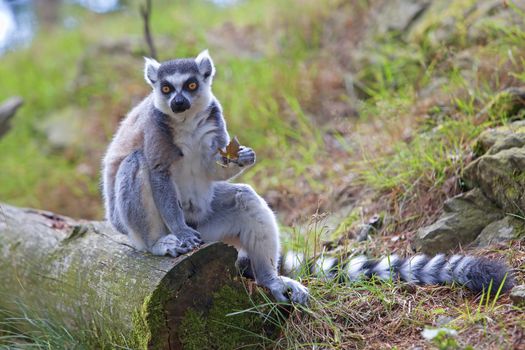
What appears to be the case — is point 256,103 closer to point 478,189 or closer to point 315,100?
point 315,100

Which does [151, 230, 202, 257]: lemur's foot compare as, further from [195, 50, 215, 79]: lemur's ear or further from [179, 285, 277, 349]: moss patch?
[195, 50, 215, 79]: lemur's ear

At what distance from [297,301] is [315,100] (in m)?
4.29

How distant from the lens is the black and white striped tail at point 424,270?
127 inches

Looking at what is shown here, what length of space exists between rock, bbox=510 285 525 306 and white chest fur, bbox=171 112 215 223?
72.6 inches

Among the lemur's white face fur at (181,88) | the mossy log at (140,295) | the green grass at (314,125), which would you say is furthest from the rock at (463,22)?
the mossy log at (140,295)

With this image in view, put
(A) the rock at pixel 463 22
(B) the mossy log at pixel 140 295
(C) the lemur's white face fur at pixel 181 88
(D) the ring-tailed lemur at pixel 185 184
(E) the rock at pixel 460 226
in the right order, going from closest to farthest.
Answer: (B) the mossy log at pixel 140 295 < (D) the ring-tailed lemur at pixel 185 184 < (C) the lemur's white face fur at pixel 181 88 < (E) the rock at pixel 460 226 < (A) the rock at pixel 463 22

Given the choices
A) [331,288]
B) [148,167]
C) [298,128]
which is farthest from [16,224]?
[298,128]

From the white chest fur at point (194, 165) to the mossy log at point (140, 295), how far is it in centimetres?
48

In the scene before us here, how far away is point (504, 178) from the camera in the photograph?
3852 millimetres

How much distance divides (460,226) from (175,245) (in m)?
1.91

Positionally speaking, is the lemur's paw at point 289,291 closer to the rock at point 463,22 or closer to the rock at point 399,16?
the rock at point 463,22

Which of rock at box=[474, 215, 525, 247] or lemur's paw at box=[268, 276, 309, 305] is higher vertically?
rock at box=[474, 215, 525, 247]

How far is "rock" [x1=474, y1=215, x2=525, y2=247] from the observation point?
3789 mm

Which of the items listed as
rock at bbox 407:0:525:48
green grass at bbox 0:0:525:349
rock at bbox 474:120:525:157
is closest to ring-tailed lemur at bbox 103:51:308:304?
green grass at bbox 0:0:525:349
